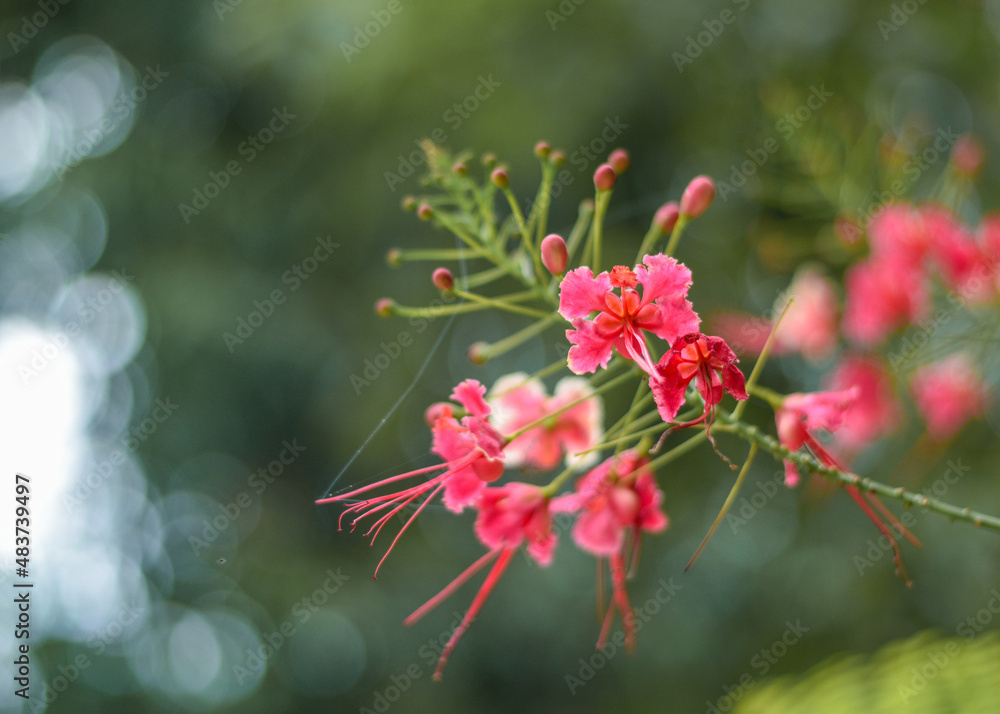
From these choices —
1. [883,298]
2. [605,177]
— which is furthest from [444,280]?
[883,298]

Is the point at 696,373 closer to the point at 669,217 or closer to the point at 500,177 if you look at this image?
the point at 669,217

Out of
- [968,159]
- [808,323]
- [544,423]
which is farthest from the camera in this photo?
[808,323]

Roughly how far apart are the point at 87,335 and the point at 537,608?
3.18 meters

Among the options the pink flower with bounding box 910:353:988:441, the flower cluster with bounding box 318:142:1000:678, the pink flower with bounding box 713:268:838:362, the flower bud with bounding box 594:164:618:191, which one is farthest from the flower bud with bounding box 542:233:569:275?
the pink flower with bounding box 910:353:988:441

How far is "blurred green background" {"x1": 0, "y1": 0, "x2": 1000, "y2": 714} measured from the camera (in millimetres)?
3428

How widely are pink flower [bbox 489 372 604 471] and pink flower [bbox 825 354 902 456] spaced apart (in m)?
1.00

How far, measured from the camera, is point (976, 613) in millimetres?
3164

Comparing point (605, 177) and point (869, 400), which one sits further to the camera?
point (869, 400)

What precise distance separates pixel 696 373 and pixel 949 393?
1583 millimetres

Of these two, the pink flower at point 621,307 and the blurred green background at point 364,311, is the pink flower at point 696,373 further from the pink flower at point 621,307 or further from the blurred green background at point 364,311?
the blurred green background at point 364,311

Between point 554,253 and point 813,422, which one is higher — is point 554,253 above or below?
above

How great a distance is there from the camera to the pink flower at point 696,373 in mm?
930

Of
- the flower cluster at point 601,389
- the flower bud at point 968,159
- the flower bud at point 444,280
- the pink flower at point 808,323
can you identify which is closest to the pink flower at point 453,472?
the flower cluster at point 601,389

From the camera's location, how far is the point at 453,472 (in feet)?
3.77
